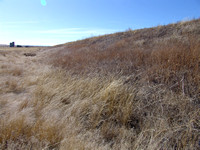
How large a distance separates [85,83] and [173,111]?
2147 mm

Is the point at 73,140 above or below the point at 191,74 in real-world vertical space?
below

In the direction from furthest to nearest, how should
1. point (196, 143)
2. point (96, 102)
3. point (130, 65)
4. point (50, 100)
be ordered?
1. point (130, 65)
2. point (50, 100)
3. point (96, 102)
4. point (196, 143)

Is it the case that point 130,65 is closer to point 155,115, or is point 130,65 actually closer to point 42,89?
point 155,115

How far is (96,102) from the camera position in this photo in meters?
2.31

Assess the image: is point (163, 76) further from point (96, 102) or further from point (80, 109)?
point (80, 109)

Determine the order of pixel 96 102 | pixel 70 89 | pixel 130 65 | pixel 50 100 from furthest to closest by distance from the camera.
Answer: pixel 130 65 → pixel 70 89 → pixel 50 100 → pixel 96 102

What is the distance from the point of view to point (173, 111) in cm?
186

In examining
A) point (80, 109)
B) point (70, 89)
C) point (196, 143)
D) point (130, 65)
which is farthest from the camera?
point (130, 65)

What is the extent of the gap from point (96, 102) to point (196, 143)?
1667mm

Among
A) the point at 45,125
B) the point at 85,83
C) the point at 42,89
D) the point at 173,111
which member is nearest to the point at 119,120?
the point at 173,111

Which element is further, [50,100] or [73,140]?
[50,100]

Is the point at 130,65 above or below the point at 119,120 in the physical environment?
above

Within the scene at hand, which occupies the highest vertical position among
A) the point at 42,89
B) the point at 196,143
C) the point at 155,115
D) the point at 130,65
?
the point at 130,65

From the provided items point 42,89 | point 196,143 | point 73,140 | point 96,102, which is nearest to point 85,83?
point 96,102
